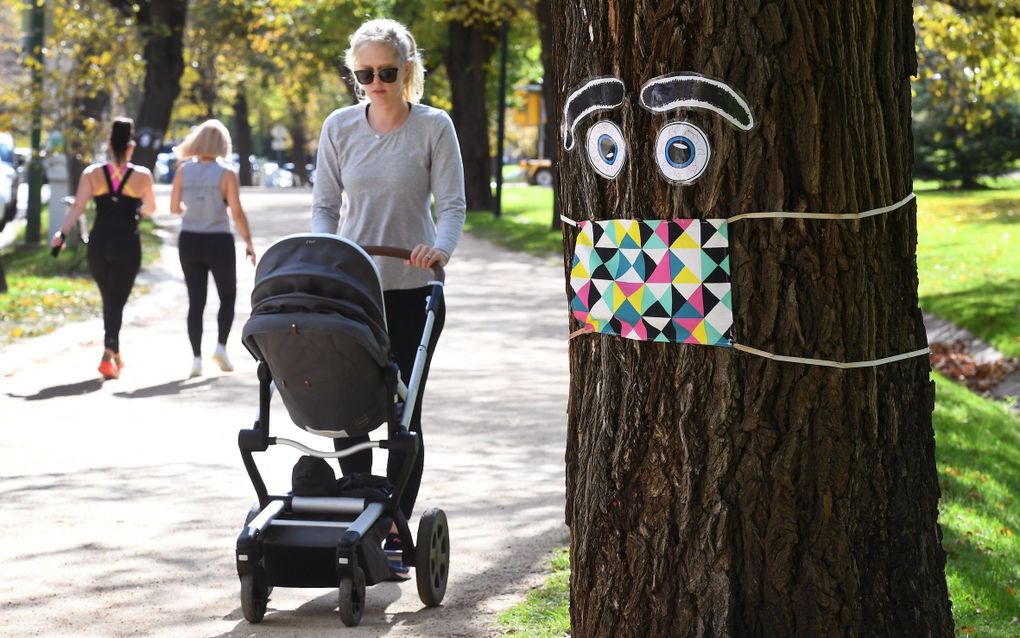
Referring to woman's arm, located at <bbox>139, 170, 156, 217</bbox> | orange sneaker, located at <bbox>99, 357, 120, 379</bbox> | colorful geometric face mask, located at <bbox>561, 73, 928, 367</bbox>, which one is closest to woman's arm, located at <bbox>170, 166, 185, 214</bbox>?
woman's arm, located at <bbox>139, 170, 156, 217</bbox>

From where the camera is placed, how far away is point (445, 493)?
24.6 feet

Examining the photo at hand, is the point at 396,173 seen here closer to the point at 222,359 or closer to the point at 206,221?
the point at 206,221

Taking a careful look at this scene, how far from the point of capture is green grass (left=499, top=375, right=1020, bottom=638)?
5.38 m

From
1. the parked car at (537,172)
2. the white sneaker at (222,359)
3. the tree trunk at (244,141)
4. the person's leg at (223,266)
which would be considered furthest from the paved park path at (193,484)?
→ the tree trunk at (244,141)

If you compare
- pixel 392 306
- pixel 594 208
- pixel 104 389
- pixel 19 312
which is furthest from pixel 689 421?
pixel 19 312

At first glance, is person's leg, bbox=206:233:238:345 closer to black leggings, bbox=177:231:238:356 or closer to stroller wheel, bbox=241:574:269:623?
black leggings, bbox=177:231:238:356

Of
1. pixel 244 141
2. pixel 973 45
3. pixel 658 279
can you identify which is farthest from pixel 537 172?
pixel 658 279

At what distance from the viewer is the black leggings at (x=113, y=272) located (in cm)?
1173

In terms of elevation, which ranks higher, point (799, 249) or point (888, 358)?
point (799, 249)

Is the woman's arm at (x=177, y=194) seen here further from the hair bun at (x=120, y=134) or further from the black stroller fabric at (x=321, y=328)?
the black stroller fabric at (x=321, y=328)

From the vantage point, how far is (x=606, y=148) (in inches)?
157

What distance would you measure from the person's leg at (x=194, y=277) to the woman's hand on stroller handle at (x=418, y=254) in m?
6.46

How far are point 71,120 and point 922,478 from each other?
18.6 m

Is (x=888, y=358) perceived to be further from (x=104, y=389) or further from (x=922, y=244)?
(x=922, y=244)
